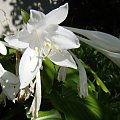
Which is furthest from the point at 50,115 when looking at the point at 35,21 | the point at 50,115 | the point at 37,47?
the point at 35,21

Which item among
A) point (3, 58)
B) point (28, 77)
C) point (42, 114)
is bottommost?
point (42, 114)

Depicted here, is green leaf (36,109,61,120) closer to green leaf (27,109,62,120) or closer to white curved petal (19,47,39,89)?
green leaf (27,109,62,120)

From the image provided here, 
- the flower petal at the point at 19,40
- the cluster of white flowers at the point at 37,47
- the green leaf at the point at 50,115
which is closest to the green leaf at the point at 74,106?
the green leaf at the point at 50,115

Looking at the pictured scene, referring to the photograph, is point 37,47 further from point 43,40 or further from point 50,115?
point 50,115

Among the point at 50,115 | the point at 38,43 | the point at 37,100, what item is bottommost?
the point at 50,115

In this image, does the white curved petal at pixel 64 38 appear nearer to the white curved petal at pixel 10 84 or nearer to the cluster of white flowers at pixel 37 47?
the cluster of white flowers at pixel 37 47

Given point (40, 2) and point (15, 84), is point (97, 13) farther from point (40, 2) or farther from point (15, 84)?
point (15, 84)

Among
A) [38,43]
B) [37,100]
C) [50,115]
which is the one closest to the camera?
[37,100]

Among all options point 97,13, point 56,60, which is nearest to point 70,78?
point 56,60
